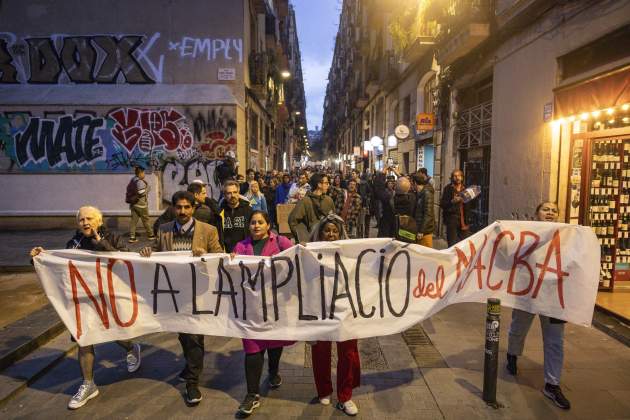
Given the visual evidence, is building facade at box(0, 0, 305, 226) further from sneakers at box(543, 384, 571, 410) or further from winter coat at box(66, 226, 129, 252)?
sneakers at box(543, 384, 571, 410)

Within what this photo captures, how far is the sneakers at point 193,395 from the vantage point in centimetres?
380

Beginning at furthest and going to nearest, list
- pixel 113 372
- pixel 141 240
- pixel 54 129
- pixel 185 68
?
pixel 185 68
pixel 54 129
pixel 141 240
pixel 113 372

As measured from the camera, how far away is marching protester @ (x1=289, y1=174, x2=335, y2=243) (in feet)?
20.3

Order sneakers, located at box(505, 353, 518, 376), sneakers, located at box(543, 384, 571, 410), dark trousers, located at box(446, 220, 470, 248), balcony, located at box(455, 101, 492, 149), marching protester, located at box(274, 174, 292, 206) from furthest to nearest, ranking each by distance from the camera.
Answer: marching protester, located at box(274, 174, 292, 206), balcony, located at box(455, 101, 492, 149), dark trousers, located at box(446, 220, 470, 248), sneakers, located at box(505, 353, 518, 376), sneakers, located at box(543, 384, 571, 410)

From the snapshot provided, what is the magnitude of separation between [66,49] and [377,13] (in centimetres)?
1617

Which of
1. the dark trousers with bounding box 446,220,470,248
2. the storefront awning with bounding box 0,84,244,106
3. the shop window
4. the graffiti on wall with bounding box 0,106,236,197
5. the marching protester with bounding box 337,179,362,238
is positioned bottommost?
the dark trousers with bounding box 446,220,470,248

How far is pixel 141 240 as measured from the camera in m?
11.7

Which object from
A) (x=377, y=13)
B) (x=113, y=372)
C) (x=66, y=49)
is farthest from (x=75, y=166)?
(x=377, y=13)

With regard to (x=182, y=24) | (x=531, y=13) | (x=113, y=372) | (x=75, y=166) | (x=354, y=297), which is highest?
(x=182, y=24)

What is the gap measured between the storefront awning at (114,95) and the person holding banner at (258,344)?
11037 mm

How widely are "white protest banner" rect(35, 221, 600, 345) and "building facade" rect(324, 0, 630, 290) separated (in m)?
3.33

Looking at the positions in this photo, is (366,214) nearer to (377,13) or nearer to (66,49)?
(66,49)

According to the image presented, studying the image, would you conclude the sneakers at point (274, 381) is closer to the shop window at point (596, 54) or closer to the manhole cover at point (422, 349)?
the manhole cover at point (422, 349)

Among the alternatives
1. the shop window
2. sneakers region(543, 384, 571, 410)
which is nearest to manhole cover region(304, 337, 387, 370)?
sneakers region(543, 384, 571, 410)
